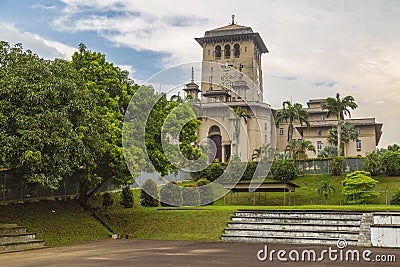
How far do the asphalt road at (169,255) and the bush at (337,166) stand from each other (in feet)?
80.0

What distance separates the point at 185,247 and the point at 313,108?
212ft

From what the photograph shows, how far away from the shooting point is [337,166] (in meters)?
42.0

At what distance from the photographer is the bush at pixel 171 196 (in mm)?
30922

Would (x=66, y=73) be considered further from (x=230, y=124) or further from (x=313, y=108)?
(x=313, y=108)

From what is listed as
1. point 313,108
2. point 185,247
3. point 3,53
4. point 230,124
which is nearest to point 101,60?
point 3,53

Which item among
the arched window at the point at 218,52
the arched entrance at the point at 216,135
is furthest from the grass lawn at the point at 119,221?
the arched window at the point at 218,52

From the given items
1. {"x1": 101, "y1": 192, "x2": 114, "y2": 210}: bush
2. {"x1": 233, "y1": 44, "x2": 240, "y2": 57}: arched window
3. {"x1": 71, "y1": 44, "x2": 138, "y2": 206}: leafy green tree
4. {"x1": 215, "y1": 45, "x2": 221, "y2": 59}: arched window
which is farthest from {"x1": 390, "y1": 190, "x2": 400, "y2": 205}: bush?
{"x1": 215, "y1": 45, "x2": 221, "y2": 59}: arched window

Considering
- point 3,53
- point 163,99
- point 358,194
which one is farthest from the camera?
point 358,194

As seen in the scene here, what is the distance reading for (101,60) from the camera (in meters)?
26.1

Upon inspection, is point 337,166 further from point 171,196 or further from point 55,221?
point 55,221

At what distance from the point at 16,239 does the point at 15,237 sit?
9 centimetres

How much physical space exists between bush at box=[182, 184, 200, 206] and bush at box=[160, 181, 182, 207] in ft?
1.09

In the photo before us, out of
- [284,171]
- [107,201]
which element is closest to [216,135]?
[284,171]

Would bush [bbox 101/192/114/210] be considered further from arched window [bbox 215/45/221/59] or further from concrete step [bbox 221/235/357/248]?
arched window [bbox 215/45/221/59]
